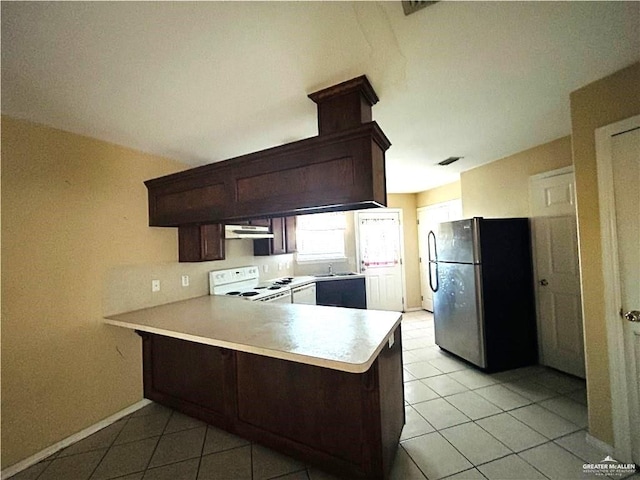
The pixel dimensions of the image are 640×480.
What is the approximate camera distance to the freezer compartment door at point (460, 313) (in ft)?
9.20

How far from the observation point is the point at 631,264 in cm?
157

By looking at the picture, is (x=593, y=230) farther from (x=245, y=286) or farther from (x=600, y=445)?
(x=245, y=286)

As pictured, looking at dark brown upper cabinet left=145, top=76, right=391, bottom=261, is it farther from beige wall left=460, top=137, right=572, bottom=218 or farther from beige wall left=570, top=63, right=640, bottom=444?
beige wall left=460, top=137, right=572, bottom=218

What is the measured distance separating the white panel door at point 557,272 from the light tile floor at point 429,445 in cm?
34

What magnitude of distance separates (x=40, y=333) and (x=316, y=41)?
2.57 meters

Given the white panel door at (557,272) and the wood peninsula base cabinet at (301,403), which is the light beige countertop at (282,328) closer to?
the wood peninsula base cabinet at (301,403)

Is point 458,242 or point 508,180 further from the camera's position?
point 508,180

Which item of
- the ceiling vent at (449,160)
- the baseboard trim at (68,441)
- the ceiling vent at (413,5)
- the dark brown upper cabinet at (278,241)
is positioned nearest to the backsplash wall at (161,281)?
the dark brown upper cabinet at (278,241)

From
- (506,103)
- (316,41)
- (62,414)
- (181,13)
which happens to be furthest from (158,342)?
(506,103)

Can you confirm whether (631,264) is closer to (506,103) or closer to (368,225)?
(506,103)

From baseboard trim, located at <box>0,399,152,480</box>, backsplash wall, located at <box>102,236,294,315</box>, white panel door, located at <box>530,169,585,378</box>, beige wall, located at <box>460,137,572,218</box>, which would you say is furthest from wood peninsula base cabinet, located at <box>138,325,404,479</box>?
beige wall, located at <box>460,137,572,218</box>

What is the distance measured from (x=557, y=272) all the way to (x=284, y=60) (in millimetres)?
3276

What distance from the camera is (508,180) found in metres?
3.26

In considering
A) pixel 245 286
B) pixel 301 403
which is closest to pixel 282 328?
pixel 301 403
